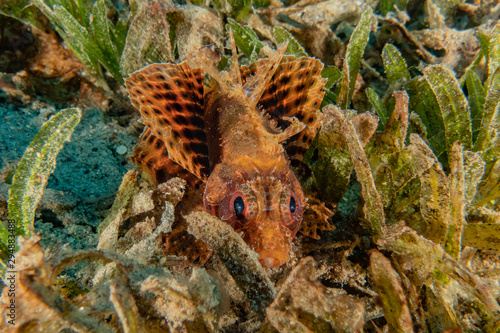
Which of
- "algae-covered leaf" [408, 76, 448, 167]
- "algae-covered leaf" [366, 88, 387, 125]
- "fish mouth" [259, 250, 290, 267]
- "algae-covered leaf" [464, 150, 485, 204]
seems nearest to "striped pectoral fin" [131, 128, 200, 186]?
"fish mouth" [259, 250, 290, 267]

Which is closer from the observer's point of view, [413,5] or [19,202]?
[19,202]

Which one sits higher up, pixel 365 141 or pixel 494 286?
pixel 365 141

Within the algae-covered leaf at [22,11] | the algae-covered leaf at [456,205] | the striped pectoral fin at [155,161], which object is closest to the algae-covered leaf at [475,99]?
the algae-covered leaf at [456,205]

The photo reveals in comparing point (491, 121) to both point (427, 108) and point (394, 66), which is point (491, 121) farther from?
point (394, 66)

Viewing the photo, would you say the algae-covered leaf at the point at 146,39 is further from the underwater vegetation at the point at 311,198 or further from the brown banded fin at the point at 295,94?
the brown banded fin at the point at 295,94

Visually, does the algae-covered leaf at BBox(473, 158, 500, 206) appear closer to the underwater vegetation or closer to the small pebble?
the underwater vegetation

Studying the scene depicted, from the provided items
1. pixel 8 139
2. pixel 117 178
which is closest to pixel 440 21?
pixel 117 178

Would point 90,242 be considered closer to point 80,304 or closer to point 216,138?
point 80,304
